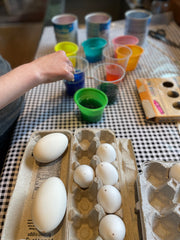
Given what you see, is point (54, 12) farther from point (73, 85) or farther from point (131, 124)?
point (131, 124)

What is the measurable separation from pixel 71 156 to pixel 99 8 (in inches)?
103

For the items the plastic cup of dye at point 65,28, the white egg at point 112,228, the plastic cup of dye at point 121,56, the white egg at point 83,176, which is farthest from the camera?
the plastic cup of dye at point 65,28

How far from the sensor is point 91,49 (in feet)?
3.18

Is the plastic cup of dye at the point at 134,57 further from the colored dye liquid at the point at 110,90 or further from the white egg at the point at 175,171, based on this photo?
the white egg at the point at 175,171

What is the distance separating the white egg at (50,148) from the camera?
56cm

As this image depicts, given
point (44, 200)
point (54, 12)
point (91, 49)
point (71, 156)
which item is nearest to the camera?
point (44, 200)

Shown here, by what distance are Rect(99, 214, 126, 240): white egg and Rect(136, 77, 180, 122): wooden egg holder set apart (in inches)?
15.7

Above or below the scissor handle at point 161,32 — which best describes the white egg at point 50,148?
below

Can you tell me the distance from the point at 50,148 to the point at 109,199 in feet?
0.77

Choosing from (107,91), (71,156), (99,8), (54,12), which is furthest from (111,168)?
(99,8)

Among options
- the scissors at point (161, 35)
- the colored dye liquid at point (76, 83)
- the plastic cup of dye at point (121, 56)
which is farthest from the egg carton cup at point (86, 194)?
the scissors at point (161, 35)

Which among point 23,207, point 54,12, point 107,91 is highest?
point 54,12

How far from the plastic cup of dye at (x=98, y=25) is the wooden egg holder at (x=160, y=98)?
41cm

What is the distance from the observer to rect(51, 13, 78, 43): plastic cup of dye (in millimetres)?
969
